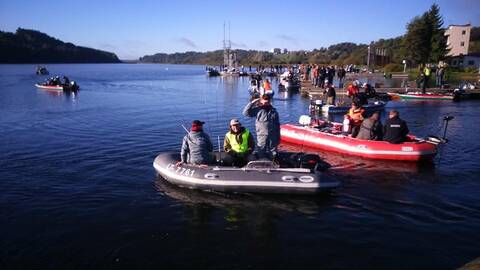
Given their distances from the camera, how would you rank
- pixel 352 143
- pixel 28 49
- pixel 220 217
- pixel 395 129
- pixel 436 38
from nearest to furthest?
pixel 220 217 → pixel 395 129 → pixel 352 143 → pixel 436 38 → pixel 28 49

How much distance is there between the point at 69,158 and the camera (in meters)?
13.7

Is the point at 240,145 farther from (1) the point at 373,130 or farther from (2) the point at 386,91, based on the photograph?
(2) the point at 386,91

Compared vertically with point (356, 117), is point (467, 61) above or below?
above

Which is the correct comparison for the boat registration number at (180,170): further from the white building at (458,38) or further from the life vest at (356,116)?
the white building at (458,38)

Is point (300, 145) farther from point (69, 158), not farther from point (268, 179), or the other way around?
point (69, 158)

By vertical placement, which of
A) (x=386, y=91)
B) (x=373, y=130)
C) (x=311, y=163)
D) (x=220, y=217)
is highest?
(x=386, y=91)

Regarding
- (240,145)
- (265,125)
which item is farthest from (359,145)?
(240,145)

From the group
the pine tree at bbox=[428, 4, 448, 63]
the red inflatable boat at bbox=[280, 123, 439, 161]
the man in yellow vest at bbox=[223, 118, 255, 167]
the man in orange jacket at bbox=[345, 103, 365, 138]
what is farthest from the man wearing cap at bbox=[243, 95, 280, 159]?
the pine tree at bbox=[428, 4, 448, 63]

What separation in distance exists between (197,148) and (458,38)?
262 ft

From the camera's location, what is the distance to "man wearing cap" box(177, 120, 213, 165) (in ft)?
34.3

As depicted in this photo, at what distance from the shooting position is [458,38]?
76375mm

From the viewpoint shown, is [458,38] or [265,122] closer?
[265,122]

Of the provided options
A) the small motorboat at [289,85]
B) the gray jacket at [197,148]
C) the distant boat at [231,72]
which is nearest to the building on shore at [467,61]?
the distant boat at [231,72]

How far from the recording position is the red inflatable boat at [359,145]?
42.0 feet
